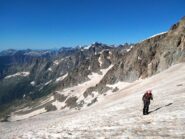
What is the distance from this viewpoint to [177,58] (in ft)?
373

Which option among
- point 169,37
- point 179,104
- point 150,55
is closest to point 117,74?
point 150,55

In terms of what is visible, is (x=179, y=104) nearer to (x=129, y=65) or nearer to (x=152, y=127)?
(x=152, y=127)

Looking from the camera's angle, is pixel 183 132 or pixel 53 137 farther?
pixel 53 137

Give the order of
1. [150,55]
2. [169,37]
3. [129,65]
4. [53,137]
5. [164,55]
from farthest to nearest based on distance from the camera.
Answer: [129,65] → [150,55] → [169,37] → [164,55] → [53,137]

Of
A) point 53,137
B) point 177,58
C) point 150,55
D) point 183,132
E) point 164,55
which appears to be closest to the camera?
point 183,132

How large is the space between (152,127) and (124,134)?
2212 millimetres

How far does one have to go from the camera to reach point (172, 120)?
22.5m

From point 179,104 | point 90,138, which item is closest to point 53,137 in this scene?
point 90,138

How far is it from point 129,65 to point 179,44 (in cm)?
7255

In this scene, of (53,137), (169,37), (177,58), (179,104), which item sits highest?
(169,37)

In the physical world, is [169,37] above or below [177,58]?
above

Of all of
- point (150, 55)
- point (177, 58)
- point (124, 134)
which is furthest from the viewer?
point (150, 55)

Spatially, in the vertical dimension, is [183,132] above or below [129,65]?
below

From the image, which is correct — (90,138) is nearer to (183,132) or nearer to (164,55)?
(183,132)
